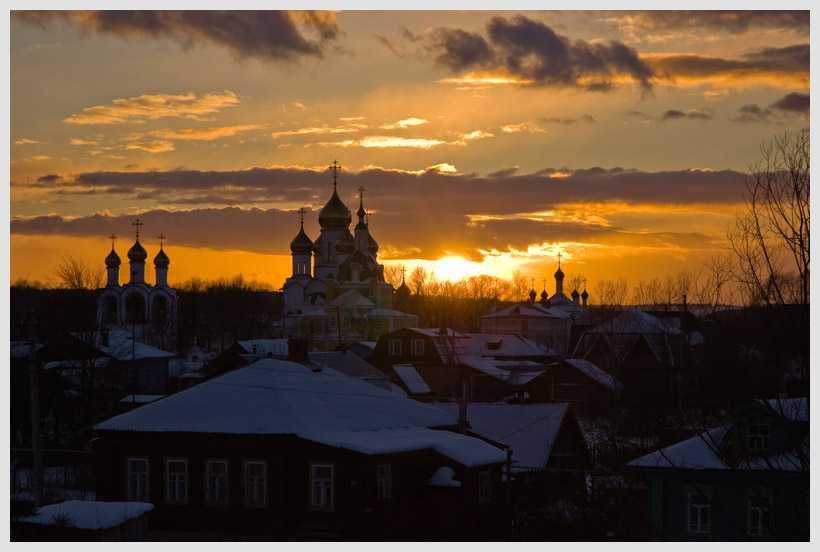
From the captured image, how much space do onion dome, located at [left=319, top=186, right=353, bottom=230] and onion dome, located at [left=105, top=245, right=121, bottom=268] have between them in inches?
741

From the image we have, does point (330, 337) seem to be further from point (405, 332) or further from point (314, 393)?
point (314, 393)

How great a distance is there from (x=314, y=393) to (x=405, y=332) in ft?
101

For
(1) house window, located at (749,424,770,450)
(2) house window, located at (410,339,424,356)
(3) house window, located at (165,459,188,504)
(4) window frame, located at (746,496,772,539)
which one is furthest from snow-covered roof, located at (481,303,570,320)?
(1) house window, located at (749,424,770,450)

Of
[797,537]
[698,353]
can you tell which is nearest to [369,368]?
[698,353]

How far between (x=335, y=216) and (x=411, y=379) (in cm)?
→ 5388

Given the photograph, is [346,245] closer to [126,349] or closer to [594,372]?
[126,349]

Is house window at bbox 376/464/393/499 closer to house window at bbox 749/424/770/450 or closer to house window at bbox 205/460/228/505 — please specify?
house window at bbox 205/460/228/505

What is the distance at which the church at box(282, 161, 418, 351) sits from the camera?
81.7m

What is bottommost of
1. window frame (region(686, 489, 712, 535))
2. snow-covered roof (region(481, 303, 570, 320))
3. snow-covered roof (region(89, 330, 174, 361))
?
window frame (region(686, 489, 712, 535))

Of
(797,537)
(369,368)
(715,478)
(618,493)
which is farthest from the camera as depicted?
(369,368)

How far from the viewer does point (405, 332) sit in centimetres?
5344

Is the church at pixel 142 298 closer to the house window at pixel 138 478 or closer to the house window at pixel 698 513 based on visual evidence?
the house window at pixel 138 478

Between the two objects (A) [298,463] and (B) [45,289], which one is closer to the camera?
(A) [298,463]

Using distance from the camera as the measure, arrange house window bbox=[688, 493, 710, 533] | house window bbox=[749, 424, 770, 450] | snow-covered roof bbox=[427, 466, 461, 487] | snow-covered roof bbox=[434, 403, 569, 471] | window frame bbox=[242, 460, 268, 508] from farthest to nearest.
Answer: snow-covered roof bbox=[434, 403, 569, 471], window frame bbox=[242, 460, 268, 508], snow-covered roof bbox=[427, 466, 461, 487], house window bbox=[688, 493, 710, 533], house window bbox=[749, 424, 770, 450]
